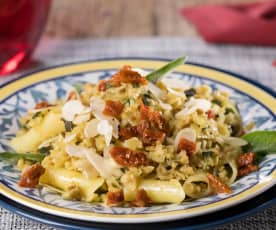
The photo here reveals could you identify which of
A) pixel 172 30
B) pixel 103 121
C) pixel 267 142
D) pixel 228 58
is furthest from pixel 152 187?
pixel 172 30

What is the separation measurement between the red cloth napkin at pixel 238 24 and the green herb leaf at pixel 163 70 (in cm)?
152

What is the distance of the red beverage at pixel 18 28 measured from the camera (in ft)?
11.9

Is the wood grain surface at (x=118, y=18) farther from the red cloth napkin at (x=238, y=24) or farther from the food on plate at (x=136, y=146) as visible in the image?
the food on plate at (x=136, y=146)

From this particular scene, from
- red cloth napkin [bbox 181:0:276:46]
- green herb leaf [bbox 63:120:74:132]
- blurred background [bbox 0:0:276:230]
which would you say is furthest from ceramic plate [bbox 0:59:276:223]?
red cloth napkin [bbox 181:0:276:46]

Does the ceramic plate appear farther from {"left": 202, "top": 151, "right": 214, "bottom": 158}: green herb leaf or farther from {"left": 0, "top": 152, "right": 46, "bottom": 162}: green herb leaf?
{"left": 202, "top": 151, "right": 214, "bottom": 158}: green herb leaf

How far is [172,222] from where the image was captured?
6.42ft

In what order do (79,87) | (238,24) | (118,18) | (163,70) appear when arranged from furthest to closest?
(118,18)
(238,24)
(79,87)
(163,70)

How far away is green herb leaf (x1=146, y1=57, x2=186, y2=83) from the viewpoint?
2600 millimetres

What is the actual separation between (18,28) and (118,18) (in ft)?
3.51

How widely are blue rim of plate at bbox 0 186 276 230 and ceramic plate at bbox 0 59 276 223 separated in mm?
19

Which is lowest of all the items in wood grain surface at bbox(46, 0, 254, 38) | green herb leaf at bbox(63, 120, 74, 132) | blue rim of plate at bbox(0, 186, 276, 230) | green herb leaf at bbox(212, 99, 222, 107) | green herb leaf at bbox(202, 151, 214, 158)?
blue rim of plate at bbox(0, 186, 276, 230)

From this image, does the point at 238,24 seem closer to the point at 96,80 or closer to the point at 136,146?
the point at 96,80

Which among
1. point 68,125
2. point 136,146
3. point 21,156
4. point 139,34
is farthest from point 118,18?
point 136,146

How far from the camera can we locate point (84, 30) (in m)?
4.38
